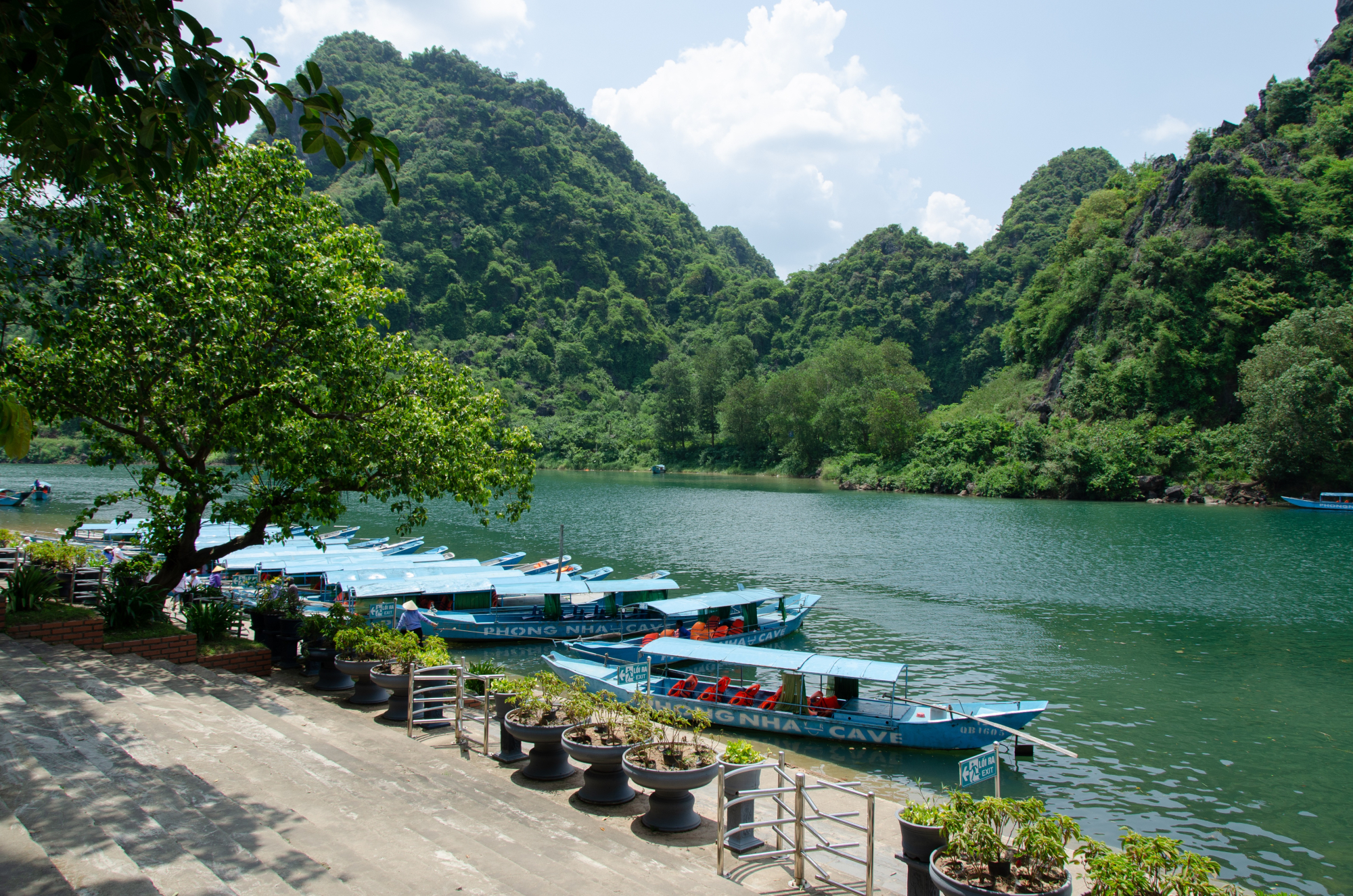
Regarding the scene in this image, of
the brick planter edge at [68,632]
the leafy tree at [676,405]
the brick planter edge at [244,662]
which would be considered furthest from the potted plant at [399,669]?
the leafy tree at [676,405]

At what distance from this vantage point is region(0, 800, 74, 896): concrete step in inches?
160

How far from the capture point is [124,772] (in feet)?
21.1

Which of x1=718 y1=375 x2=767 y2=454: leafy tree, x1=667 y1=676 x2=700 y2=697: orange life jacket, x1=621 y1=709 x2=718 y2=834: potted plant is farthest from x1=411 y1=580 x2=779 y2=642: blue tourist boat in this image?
x1=718 y1=375 x2=767 y2=454: leafy tree

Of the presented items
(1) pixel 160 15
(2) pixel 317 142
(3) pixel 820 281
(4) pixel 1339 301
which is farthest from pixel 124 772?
(3) pixel 820 281

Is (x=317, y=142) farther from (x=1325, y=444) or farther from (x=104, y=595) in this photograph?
(x=1325, y=444)

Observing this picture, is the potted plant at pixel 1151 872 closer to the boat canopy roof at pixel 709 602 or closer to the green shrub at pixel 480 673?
the green shrub at pixel 480 673

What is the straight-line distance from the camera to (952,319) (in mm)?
142750

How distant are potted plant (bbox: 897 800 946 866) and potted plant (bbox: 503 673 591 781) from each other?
369cm

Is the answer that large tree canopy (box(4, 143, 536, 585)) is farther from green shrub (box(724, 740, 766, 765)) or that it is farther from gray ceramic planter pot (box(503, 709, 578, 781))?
green shrub (box(724, 740, 766, 765))

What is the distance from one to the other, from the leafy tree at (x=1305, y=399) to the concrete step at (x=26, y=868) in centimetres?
7650

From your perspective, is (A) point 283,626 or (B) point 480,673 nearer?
(B) point 480,673

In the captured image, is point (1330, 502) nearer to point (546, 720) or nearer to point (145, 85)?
point (546, 720)

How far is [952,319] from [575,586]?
131 metres

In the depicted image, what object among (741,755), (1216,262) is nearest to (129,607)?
(741,755)
